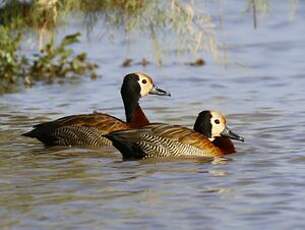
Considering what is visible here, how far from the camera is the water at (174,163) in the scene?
971 cm

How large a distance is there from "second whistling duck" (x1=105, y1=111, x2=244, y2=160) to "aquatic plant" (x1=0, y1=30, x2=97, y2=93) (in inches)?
162

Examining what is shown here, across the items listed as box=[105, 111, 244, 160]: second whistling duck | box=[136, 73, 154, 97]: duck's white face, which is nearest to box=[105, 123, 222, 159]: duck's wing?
box=[105, 111, 244, 160]: second whistling duck

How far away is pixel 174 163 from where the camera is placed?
39.9 ft

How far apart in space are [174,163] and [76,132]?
1.62 m

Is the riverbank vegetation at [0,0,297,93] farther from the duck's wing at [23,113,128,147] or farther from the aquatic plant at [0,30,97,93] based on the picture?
the duck's wing at [23,113,128,147]

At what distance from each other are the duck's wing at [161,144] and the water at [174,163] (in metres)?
0.20

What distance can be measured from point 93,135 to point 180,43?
1.37m

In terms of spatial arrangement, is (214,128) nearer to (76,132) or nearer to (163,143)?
(163,143)

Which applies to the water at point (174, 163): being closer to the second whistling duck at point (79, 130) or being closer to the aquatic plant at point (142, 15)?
the second whistling duck at point (79, 130)

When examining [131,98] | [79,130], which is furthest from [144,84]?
[79,130]

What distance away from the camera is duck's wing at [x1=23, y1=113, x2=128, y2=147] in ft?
43.8

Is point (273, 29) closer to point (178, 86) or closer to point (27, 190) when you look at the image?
point (178, 86)

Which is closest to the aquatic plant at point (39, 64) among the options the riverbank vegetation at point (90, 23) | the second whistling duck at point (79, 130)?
the riverbank vegetation at point (90, 23)

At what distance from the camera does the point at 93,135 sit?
13.4 metres
